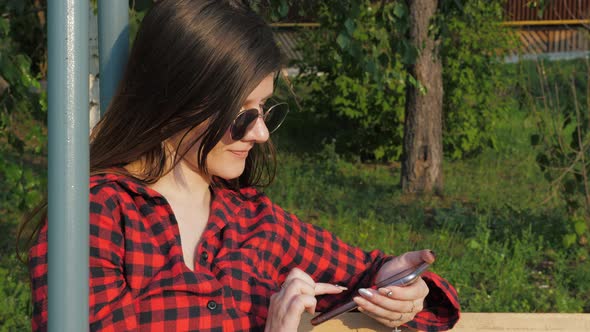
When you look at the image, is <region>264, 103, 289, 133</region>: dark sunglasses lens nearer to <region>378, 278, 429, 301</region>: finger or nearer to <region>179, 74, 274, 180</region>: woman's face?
<region>179, 74, 274, 180</region>: woman's face

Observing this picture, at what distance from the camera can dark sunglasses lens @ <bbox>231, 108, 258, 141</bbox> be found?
5.97ft

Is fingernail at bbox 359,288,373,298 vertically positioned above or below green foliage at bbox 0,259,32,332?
above

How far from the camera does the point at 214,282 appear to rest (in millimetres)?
1814

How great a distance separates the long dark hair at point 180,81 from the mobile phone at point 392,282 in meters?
0.37

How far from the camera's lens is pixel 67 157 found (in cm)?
123

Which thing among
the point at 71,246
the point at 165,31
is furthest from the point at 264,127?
the point at 71,246

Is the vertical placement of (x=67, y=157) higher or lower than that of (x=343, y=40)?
lower

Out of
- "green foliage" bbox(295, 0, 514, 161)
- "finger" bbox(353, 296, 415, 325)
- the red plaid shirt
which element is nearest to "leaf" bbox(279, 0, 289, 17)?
the red plaid shirt

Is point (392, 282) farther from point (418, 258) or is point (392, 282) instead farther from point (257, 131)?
point (257, 131)

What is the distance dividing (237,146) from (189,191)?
15 centimetres

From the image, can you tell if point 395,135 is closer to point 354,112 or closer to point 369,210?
point 354,112

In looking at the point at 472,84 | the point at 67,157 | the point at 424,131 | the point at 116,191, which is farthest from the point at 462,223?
the point at 67,157

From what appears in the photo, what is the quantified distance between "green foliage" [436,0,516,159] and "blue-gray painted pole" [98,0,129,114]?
268 inches

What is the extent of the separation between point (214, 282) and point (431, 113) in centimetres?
595
